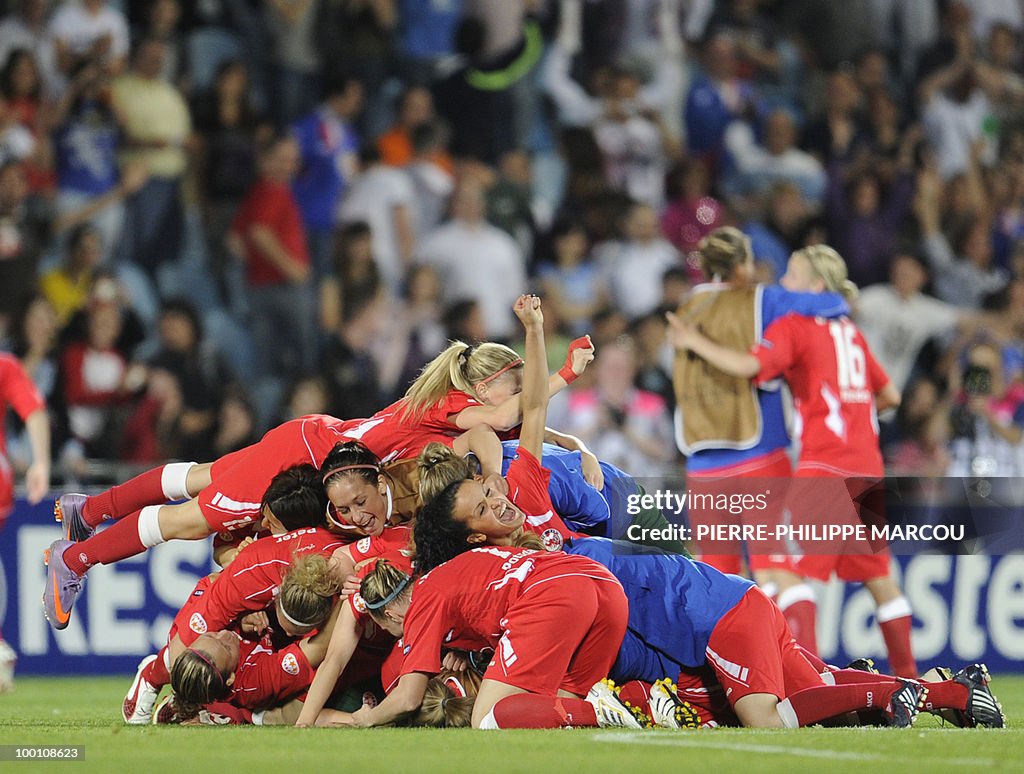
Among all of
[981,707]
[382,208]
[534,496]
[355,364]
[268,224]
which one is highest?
[534,496]

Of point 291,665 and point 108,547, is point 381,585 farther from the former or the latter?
point 108,547

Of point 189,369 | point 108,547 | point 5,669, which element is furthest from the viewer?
point 189,369

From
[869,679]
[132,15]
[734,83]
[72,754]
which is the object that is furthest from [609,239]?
[72,754]

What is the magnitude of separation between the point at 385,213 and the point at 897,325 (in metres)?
4.48

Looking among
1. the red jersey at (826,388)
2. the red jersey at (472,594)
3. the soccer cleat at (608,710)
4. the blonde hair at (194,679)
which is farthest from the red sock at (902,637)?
the blonde hair at (194,679)

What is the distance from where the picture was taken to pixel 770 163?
49.8 feet

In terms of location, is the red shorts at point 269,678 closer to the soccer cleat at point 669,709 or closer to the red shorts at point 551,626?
the red shorts at point 551,626

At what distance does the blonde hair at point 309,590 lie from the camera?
22.9ft

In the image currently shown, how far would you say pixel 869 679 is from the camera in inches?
274

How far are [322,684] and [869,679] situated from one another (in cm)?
229

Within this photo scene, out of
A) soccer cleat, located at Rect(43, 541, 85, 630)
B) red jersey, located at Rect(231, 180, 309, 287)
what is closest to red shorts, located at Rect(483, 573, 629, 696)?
soccer cleat, located at Rect(43, 541, 85, 630)

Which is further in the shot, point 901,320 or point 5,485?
point 901,320

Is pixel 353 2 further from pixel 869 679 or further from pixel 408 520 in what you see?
pixel 869 679

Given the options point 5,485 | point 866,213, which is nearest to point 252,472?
point 5,485
